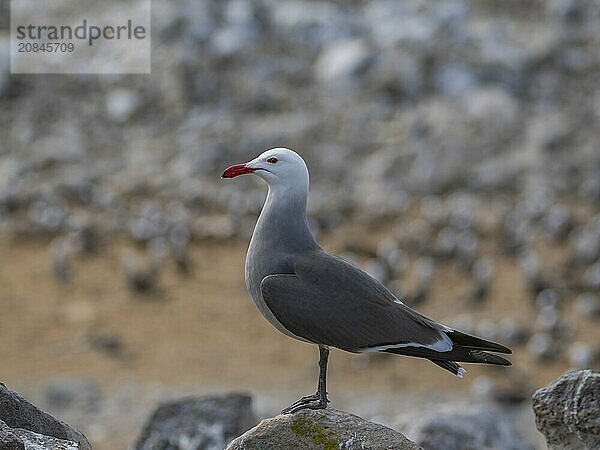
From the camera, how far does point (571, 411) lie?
226 inches

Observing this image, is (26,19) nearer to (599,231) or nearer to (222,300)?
(222,300)

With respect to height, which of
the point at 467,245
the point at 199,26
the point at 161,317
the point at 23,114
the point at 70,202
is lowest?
the point at 161,317

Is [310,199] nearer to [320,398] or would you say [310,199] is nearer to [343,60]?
[343,60]

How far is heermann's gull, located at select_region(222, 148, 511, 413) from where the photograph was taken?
5262 millimetres

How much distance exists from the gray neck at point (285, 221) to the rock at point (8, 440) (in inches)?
65.9

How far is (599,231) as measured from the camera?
20172 millimetres

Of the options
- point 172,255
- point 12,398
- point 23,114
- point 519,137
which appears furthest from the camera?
point 23,114

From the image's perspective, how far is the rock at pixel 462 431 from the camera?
25.9ft

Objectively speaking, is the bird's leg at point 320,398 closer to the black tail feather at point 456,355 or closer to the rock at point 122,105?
the black tail feather at point 456,355

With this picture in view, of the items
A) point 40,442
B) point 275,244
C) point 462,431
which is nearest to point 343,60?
point 462,431

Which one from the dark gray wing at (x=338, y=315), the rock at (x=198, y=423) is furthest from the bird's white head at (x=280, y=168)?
the rock at (x=198, y=423)

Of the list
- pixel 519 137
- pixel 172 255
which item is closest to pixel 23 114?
pixel 172 255

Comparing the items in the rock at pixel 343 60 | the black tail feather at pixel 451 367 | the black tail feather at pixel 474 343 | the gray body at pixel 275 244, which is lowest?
the black tail feather at pixel 451 367

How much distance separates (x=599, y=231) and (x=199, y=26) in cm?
1262
